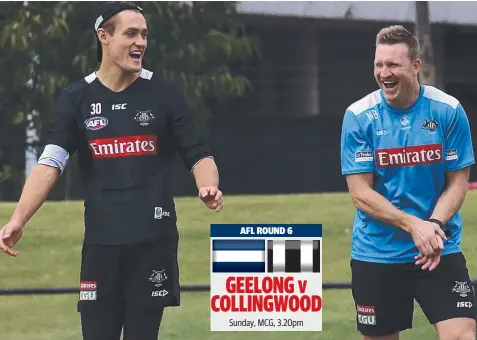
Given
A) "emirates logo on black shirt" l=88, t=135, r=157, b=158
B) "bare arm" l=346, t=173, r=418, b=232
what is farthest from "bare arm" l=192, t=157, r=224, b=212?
"bare arm" l=346, t=173, r=418, b=232

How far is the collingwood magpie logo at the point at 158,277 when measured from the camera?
5.41 metres

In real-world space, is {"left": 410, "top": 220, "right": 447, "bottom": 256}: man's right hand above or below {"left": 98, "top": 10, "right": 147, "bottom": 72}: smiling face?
below

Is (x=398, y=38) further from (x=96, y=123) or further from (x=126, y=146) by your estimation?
(x=96, y=123)

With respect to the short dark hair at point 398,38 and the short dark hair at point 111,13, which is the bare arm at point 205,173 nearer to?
the short dark hair at point 111,13

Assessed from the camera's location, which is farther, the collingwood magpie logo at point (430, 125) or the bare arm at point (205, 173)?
the collingwood magpie logo at point (430, 125)

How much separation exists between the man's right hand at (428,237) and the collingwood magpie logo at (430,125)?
0.51 meters

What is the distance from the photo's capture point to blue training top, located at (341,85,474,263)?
18.0 ft

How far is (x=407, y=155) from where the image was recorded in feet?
18.0

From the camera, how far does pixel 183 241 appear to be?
13.6 meters

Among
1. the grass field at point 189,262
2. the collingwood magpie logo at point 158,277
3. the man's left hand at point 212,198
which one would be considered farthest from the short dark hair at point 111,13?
the grass field at point 189,262

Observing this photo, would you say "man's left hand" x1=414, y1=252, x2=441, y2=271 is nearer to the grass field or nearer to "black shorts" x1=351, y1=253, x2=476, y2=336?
"black shorts" x1=351, y1=253, x2=476, y2=336

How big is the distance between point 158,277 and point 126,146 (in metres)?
0.68
